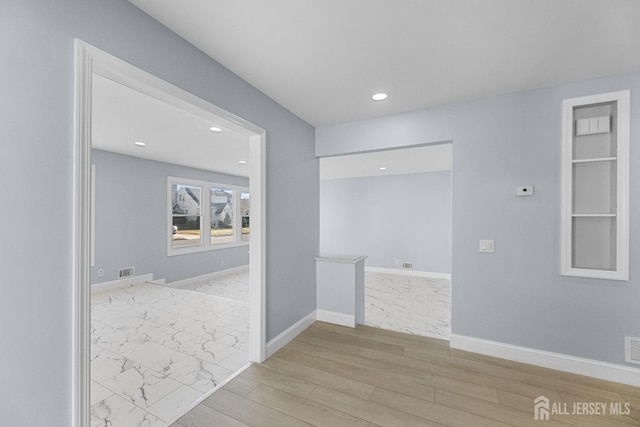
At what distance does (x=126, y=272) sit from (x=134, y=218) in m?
1.03

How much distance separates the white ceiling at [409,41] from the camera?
145 centimetres

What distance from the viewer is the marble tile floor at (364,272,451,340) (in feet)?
11.5

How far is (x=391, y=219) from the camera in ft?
22.4

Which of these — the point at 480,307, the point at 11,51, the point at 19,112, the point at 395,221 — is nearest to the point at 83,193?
the point at 19,112

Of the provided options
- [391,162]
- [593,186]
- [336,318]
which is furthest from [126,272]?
[593,186]

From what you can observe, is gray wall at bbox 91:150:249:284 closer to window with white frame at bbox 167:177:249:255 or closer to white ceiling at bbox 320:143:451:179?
window with white frame at bbox 167:177:249:255

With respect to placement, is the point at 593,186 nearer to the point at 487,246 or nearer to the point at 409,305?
the point at 487,246

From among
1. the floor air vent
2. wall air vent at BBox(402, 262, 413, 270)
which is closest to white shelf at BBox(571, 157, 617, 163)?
the floor air vent

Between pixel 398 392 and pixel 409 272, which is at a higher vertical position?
pixel 398 392

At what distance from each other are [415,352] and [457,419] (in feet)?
2.84

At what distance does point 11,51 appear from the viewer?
101 cm

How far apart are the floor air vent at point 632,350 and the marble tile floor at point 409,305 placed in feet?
4.79

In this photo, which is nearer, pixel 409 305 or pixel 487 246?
pixel 487 246

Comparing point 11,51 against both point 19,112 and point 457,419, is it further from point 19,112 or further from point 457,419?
point 457,419
